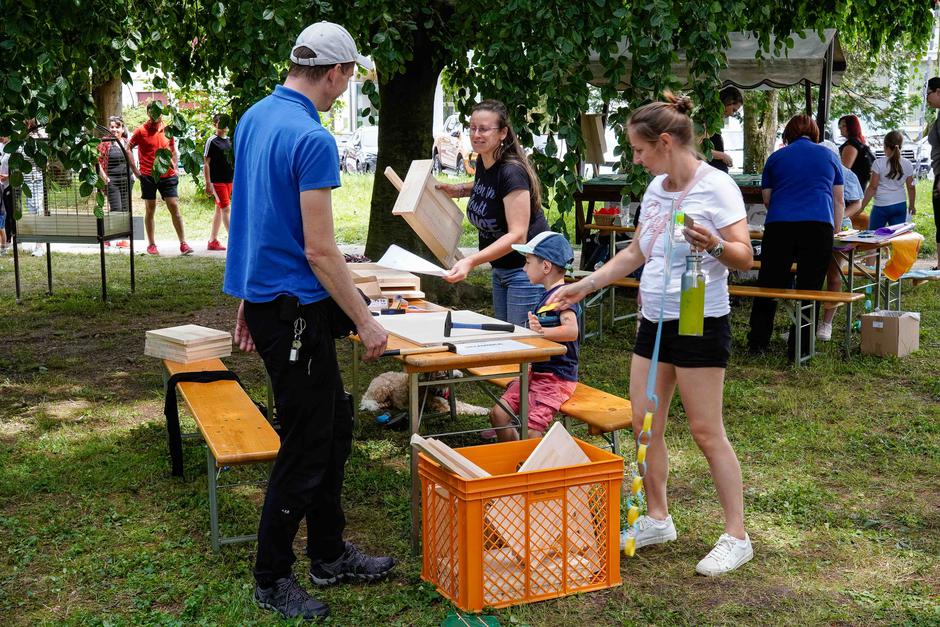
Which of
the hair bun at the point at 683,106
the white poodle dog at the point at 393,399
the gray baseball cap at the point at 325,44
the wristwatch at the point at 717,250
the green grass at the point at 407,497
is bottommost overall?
the green grass at the point at 407,497

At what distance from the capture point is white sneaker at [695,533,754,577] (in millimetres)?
3570

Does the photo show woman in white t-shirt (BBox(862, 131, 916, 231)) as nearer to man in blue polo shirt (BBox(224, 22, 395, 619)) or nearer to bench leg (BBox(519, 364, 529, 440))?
bench leg (BBox(519, 364, 529, 440))

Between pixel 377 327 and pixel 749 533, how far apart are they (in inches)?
72.4

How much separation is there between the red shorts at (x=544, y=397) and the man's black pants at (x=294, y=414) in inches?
46.1

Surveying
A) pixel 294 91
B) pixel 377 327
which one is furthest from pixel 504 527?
pixel 294 91

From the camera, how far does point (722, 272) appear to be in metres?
3.39

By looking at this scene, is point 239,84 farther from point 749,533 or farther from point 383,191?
point 749,533

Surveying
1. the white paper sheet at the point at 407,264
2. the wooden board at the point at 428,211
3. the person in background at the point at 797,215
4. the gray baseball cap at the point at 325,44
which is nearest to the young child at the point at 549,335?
the white paper sheet at the point at 407,264

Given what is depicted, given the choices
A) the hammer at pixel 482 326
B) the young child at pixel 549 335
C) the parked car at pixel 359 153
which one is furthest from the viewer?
the parked car at pixel 359 153

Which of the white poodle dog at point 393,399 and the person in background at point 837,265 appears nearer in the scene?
the white poodle dog at point 393,399

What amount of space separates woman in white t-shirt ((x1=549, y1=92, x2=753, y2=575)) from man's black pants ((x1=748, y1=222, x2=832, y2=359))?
372 cm

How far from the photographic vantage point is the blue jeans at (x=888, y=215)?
10.2 meters

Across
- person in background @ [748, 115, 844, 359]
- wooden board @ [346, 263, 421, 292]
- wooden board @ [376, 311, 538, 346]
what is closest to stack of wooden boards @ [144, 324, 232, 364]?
wooden board @ [346, 263, 421, 292]

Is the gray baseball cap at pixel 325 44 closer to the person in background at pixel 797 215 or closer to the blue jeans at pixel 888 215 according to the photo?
the person in background at pixel 797 215
